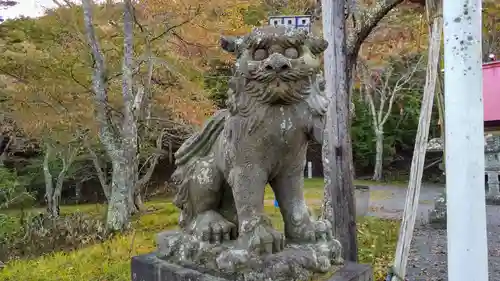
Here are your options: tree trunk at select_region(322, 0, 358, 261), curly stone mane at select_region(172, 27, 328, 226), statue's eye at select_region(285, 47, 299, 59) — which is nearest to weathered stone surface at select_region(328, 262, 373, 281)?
curly stone mane at select_region(172, 27, 328, 226)

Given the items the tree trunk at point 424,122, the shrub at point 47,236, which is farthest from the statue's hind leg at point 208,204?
the shrub at point 47,236

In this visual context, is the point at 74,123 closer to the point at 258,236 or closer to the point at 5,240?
the point at 5,240

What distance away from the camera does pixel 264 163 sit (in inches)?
73.8

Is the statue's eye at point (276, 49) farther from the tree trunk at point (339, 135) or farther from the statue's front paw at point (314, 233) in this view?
the tree trunk at point (339, 135)

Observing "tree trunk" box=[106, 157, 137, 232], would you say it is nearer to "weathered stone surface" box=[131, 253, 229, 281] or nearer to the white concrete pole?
"weathered stone surface" box=[131, 253, 229, 281]

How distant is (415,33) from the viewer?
8.04 metres

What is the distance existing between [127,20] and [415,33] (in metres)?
5.18

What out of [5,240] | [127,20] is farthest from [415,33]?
[5,240]

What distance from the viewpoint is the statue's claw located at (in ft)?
6.65

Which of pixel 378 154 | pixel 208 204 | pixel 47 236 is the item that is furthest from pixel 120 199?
pixel 378 154

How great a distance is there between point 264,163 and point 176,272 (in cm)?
65

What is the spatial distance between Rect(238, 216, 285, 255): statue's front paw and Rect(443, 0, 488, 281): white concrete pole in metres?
0.70

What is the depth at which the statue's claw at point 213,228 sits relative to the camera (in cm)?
203

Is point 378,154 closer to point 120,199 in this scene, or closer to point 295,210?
point 120,199
